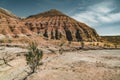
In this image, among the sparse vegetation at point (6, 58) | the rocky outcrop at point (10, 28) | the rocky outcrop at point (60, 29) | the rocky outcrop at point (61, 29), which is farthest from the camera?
the rocky outcrop at point (61, 29)

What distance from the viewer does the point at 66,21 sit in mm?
181375

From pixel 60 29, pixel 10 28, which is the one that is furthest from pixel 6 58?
pixel 60 29

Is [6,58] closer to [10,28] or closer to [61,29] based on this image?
[10,28]

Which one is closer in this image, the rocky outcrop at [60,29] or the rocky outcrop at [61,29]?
the rocky outcrop at [60,29]

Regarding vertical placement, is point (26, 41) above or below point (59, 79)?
above

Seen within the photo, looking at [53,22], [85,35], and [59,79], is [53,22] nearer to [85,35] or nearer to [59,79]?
[85,35]

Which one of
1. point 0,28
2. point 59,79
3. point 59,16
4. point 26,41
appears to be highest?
point 59,16

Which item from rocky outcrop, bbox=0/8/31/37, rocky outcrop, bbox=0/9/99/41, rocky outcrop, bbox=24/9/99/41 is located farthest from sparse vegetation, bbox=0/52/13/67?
rocky outcrop, bbox=24/9/99/41

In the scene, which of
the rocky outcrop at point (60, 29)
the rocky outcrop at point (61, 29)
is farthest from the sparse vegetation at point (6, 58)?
the rocky outcrop at point (61, 29)

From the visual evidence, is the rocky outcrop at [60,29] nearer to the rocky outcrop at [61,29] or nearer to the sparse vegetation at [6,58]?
the rocky outcrop at [61,29]

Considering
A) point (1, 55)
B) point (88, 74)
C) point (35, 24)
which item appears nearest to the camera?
point (88, 74)

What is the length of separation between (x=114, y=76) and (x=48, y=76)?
13691mm

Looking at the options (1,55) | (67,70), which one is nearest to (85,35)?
(1,55)

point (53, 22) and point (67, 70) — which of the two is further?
point (53, 22)
